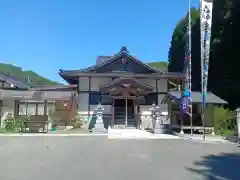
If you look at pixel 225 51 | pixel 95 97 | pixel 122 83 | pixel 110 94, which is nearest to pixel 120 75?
pixel 122 83

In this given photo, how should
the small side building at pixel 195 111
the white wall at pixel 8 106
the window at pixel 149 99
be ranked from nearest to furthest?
the small side building at pixel 195 111
the white wall at pixel 8 106
the window at pixel 149 99

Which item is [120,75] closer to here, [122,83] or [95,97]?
[122,83]

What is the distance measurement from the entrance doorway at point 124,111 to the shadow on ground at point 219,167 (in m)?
15.0

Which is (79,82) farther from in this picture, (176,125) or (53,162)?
(53,162)

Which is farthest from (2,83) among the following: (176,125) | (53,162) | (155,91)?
(53,162)

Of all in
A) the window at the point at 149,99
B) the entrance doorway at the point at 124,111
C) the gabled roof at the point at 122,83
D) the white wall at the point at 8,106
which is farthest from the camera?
the window at the point at 149,99

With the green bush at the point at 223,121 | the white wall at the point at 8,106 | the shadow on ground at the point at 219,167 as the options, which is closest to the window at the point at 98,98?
the white wall at the point at 8,106

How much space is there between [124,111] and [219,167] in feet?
56.4

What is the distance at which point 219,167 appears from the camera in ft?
25.3

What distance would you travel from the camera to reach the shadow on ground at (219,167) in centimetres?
668

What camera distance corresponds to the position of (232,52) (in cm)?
2933

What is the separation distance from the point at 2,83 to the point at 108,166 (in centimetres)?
2127

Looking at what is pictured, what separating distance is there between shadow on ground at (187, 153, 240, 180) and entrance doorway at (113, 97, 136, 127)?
15050 millimetres

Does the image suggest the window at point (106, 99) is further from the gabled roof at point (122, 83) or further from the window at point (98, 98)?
the gabled roof at point (122, 83)
